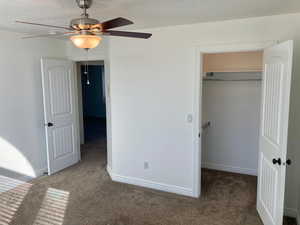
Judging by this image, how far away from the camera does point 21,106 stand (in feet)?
13.2

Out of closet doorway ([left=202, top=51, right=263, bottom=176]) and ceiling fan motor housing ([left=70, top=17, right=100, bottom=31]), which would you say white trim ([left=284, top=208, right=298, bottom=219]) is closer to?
closet doorway ([left=202, top=51, right=263, bottom=176])

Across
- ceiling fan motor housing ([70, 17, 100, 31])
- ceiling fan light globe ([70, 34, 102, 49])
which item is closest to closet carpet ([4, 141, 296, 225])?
ceiling fan light globe ([70, 34, 102, 49])

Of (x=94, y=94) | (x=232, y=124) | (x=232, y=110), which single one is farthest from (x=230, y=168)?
(x=94, y=94)

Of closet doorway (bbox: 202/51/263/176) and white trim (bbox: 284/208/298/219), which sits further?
closet doorway (bbox: 202/51/263/176)

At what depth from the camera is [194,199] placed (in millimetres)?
3510

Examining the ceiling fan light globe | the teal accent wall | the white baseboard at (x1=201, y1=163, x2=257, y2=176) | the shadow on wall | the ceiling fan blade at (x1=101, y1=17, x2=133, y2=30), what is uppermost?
the ceiling fan blade at (x1=101, y1=17, x2=133, y2=30)

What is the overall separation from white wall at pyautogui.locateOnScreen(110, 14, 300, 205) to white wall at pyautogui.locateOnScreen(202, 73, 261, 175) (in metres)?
1.18

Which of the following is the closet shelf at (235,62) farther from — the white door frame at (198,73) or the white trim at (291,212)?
the white trim at (291,212)

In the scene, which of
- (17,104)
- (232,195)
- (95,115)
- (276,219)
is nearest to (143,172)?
(232,195)

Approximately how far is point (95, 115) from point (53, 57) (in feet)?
19.3

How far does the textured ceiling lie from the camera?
2.34m

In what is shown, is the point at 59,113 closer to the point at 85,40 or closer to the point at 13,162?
the point at 13,162

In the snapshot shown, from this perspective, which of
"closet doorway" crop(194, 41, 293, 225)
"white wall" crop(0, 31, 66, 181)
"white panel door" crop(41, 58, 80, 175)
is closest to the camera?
"closet doorway" crop(194, 41, 293, 225)

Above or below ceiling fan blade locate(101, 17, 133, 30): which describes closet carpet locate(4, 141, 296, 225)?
below
